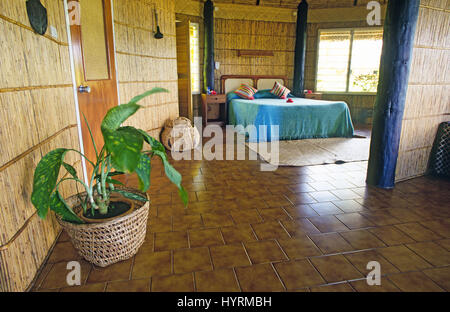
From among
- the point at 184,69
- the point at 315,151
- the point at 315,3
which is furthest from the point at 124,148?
the point at 315,3

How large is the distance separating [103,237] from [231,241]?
0.80 meters

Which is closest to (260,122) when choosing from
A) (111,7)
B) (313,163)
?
(313,163)

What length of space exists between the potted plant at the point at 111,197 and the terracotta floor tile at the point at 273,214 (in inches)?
37.9

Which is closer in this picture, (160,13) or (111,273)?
(111,273)

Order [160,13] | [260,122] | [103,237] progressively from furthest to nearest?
[260,122], [160,13], [103,237]

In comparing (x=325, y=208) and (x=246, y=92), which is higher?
(x=246, y=92)

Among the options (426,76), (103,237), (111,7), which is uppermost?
(111,7)

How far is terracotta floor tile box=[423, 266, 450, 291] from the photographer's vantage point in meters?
1.54

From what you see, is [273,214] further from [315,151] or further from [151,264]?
[315,151]

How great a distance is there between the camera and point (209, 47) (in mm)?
6246

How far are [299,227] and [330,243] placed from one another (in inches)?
10.2

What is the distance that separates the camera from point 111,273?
1.60 meters
